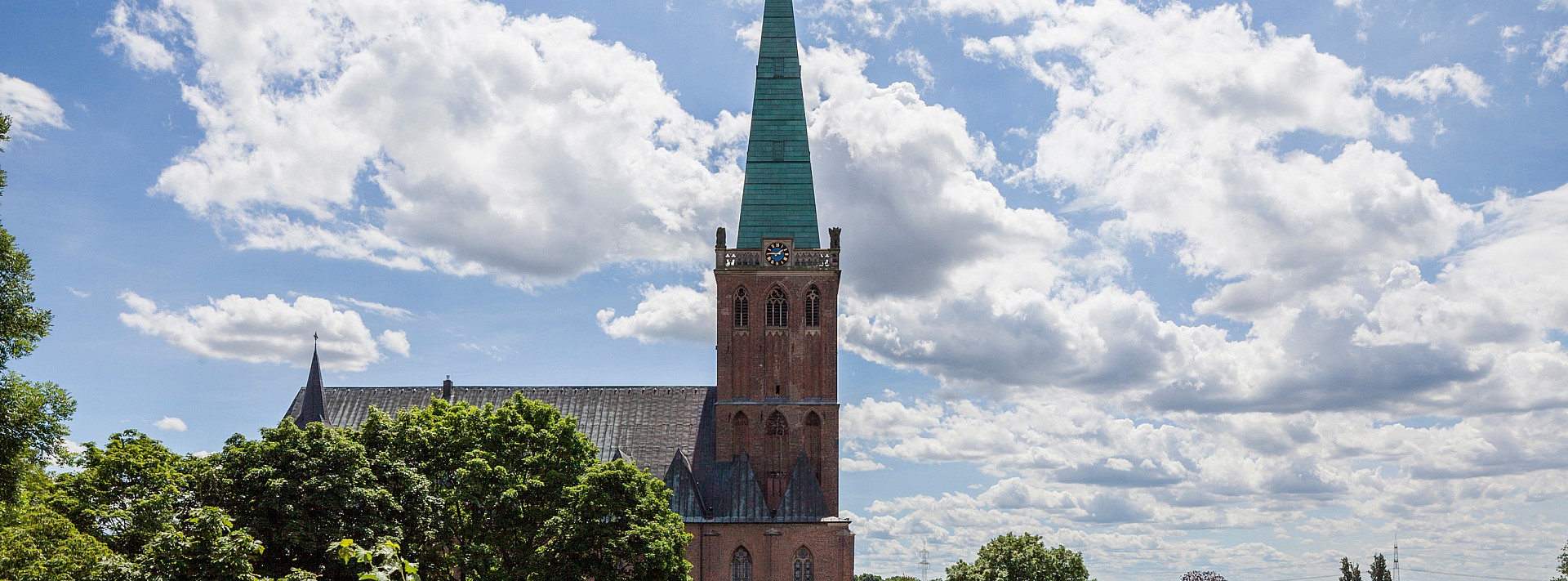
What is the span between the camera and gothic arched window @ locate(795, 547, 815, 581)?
86.8m

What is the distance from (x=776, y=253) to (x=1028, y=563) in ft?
107

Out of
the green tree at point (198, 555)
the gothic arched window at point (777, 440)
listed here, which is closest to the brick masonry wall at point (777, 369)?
the gothic arched window at point (777, 440)

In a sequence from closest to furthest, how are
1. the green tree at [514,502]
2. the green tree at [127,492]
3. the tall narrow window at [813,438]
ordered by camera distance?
the green tree at [127,492]
the green tree at [514,502]
the tall narrow window at [813,438]

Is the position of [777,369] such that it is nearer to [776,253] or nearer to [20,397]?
[776,253]

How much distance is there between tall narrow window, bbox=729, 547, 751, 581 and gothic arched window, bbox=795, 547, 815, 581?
322 centimetres

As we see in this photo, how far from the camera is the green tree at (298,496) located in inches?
2092

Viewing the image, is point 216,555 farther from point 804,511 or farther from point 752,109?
point 752,109

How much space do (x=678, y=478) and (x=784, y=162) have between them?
80.3 feet

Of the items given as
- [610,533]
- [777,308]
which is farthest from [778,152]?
[610,533]

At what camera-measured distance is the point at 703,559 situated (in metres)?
87.5

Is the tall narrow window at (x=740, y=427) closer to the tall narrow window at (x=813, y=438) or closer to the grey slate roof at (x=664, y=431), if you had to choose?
the grey slate roof at (x=664, y=431)

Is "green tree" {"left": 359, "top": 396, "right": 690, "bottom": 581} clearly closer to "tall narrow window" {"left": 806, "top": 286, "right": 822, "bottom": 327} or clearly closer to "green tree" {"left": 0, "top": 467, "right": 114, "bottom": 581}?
"green tree" {"left": 0, "top": 467, "right": 114, "bottom": 581}

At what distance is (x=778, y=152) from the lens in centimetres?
9700

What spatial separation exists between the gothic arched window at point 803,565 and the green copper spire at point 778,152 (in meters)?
21.9
